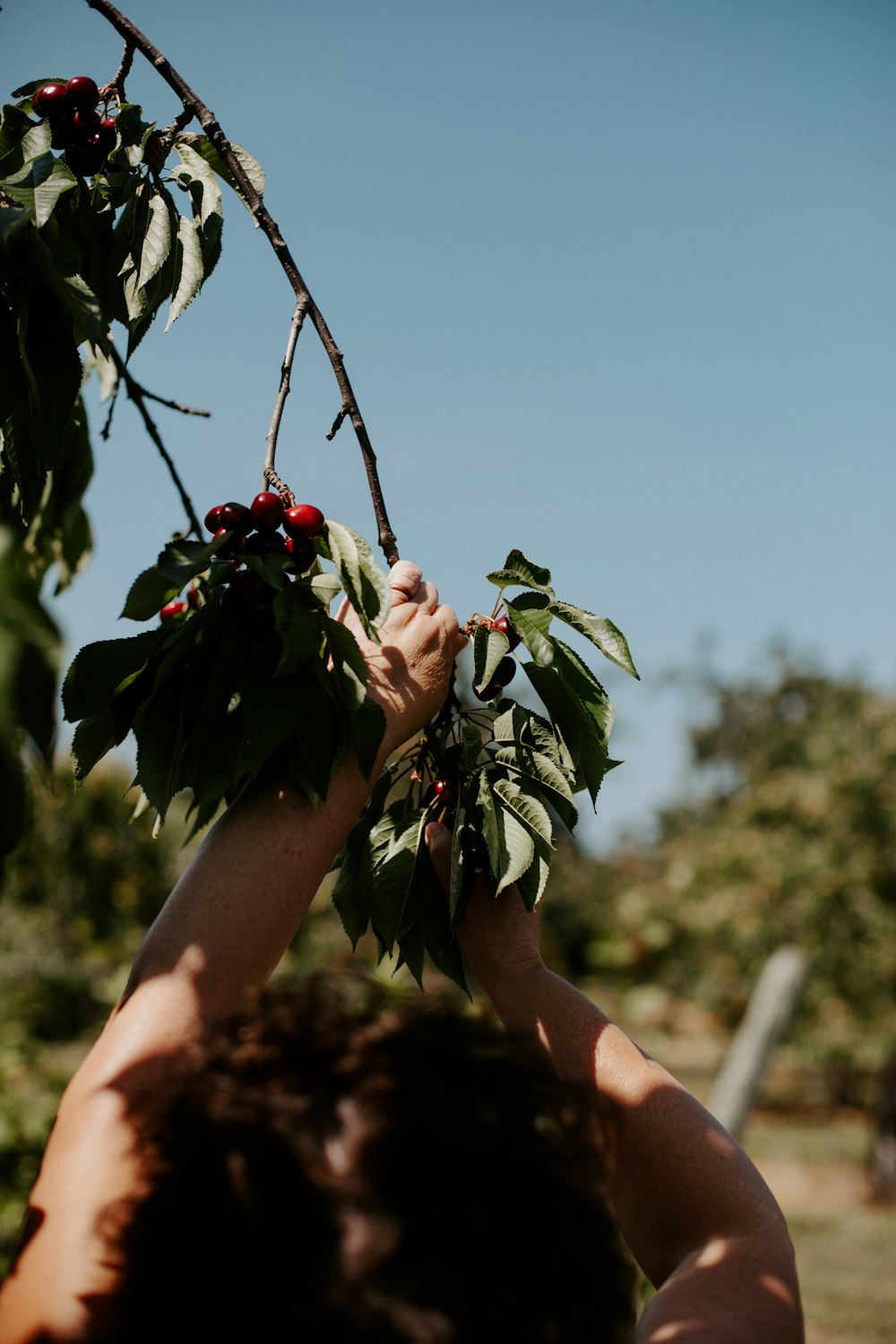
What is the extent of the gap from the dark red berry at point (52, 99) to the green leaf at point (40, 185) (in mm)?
196

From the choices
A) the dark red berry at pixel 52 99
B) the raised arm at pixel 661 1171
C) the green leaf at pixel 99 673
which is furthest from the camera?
the dark red berry at pixel 52 99

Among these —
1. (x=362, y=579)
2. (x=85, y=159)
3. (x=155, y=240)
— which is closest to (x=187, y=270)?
(x=155, y=240)

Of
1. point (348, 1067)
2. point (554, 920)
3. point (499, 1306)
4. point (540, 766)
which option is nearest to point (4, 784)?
point (348, 1067)

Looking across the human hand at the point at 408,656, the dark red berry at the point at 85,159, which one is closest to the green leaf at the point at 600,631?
the human hand at the point at 408,656

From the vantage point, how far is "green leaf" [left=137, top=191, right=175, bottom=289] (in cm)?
128

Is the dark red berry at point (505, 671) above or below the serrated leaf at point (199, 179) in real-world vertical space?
below

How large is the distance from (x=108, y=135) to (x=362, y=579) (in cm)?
74

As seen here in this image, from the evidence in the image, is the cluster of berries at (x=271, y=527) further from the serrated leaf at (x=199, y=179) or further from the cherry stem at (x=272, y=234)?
the serrated leaf at (x=199, y=179)

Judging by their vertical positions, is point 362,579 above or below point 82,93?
below

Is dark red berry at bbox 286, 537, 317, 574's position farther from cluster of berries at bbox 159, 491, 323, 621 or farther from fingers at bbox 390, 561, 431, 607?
fingers at bbox 390, 561, 431, 607

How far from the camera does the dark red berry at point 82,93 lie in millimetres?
1275

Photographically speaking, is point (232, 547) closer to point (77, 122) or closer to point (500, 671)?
point (500, 671)

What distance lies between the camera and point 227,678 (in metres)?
1.04

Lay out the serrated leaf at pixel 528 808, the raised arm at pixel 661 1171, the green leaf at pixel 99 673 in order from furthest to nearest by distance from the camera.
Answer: the serrated leaf at pixel 528 808 < the green leaf at pixel 99 673 < the raised arm at pixel 661 1171
